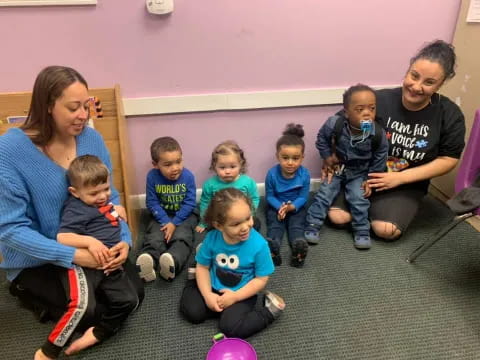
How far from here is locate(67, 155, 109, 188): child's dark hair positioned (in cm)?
133

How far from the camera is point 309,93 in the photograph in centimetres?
217

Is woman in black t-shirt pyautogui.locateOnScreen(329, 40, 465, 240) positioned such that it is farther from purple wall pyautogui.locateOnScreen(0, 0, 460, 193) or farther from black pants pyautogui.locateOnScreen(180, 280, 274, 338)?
black pants pyautogui.locateOnScreen(180, 280, 274, 338)

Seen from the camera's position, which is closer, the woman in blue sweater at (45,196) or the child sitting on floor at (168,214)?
the woman in blue sweater at (45,196)

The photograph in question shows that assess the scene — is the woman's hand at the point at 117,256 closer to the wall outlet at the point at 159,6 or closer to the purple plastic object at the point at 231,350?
the purple plastic object at the point at 231,350

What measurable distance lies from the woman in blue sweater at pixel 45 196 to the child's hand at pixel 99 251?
0.02 metres

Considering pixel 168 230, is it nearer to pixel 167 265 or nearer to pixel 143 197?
pixel 167 265

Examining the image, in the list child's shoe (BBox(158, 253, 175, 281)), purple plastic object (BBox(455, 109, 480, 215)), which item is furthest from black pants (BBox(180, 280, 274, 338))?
purple plastic object (BBox(455, 109, 480, 215))

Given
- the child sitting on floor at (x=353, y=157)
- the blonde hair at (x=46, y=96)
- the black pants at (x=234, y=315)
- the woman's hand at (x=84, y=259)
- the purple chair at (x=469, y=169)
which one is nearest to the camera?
the blonde hair at (x=46, y=96)

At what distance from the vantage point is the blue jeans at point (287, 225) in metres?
2.00

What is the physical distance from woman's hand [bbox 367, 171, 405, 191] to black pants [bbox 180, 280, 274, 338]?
0.96 m

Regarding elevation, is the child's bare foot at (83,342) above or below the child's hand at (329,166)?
below

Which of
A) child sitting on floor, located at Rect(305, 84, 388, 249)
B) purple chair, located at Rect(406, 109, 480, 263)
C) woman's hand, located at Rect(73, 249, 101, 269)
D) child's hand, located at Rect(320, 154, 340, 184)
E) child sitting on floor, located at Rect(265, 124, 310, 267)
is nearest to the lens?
woman's hand, located at Rect(73, 249, 101, 269)

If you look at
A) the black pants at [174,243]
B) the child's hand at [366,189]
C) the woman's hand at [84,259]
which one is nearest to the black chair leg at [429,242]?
the child's hand at [366,189]

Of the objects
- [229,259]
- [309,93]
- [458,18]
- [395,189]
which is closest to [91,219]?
[229,259]
